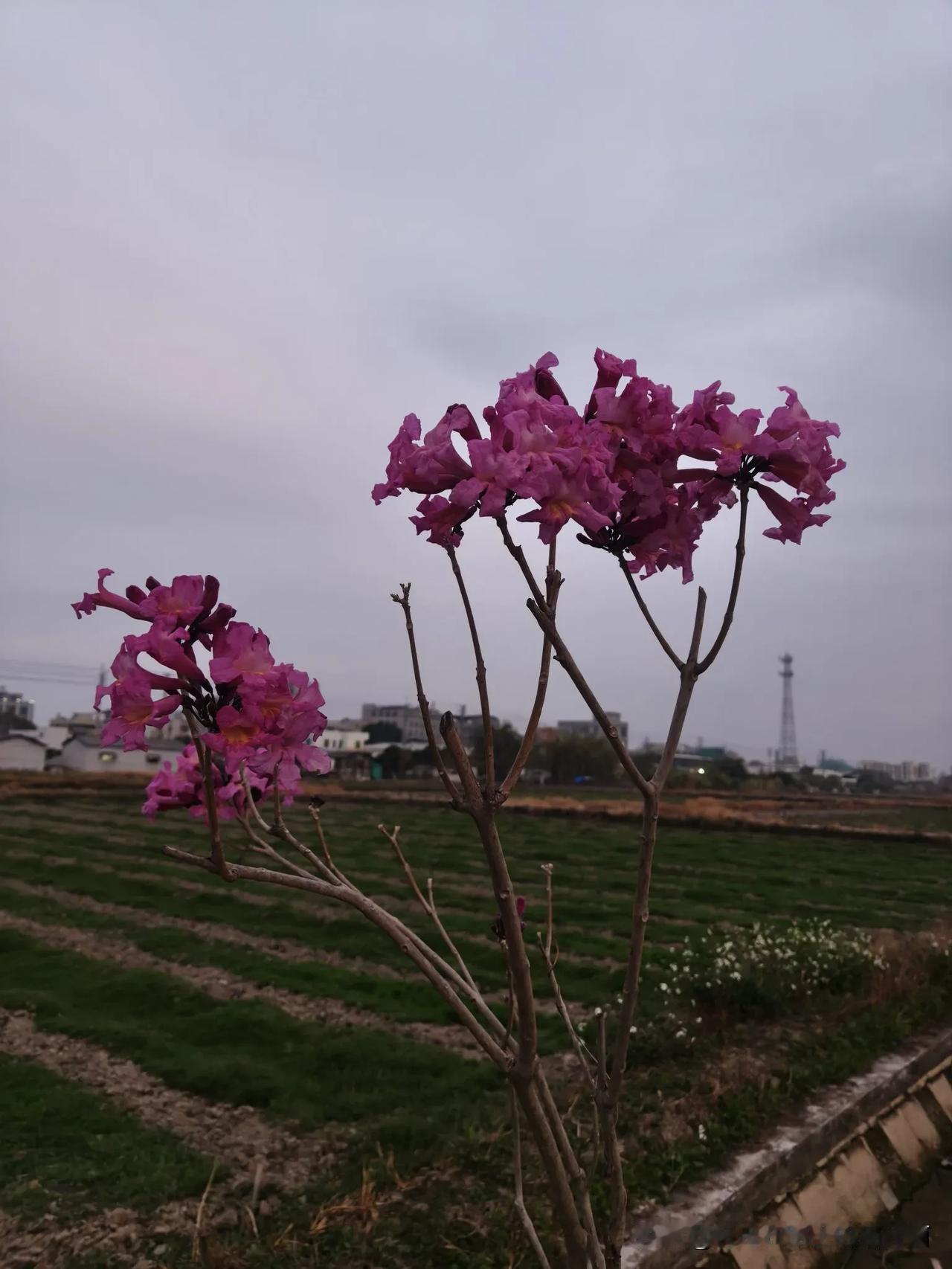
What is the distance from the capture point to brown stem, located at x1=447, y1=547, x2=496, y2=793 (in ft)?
4.79

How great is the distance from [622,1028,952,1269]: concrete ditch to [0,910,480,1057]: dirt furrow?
2.28 metres

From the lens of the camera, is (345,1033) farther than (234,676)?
Yes

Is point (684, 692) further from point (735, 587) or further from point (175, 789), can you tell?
point (175, 789)

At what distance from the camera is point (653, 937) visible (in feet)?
28.9

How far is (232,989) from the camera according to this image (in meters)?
6.96

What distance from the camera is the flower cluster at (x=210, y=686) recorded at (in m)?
1.27

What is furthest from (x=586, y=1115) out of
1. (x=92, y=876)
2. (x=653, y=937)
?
(x=92, y=876)

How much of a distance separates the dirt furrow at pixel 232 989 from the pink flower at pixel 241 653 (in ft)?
15.9

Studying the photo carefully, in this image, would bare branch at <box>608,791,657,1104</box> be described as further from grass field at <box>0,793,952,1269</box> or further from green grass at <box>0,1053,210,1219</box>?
green grass at <box>0,1053,210,1219</box>

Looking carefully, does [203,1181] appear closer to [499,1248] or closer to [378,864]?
[499,1248]

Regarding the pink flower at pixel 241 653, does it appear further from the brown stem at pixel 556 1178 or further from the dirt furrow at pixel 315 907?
the dirt furrow at pixel 315 907

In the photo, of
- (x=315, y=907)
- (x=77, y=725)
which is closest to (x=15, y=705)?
(x=77, y=725)

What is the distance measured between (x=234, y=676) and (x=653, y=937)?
8362 mm

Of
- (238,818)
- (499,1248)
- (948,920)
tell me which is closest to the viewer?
(238,818)
